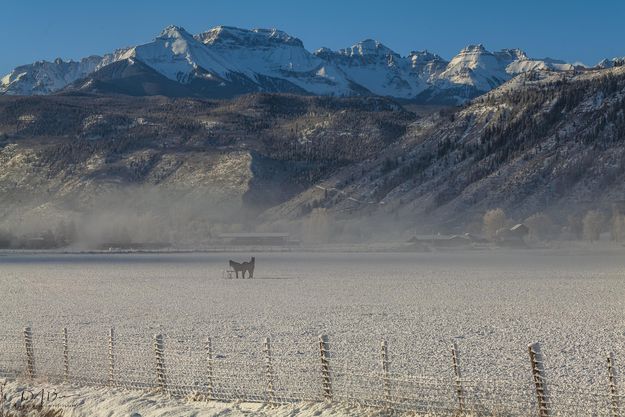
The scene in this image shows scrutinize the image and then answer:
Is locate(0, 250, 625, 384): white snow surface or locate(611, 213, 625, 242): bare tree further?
locate(611, 213, 625, 242): bare tree

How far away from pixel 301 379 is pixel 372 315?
14935 millimetres

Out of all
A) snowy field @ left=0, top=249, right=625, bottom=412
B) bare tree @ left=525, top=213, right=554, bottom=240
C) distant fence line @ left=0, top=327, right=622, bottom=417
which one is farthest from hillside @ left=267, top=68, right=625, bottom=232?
distant fence line @ left=0, top=327, right=622, bottom=417

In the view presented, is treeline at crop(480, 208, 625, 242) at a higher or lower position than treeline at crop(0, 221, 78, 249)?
lower

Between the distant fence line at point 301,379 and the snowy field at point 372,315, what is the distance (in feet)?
2.82

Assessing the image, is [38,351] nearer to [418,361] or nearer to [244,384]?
[244,384]

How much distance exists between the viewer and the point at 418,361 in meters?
23.2

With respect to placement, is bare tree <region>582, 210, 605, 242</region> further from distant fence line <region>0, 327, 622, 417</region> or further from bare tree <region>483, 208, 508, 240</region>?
distant fence line <region>0, 327, 622, 417</region>

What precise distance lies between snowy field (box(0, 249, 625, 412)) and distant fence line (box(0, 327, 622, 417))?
86 cm

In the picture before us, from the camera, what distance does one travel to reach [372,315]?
35656 mm

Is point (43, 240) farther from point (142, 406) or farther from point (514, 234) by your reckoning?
point (142, 406)

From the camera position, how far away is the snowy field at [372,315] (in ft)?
78.5

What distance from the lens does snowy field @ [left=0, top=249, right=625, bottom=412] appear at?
2392cm

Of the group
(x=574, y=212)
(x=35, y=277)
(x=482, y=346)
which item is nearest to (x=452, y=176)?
(x=574, y=212)

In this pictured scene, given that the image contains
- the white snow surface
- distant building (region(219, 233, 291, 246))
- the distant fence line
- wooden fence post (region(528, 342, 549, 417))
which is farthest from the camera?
distant building (region(219, 233, 291, 246))
